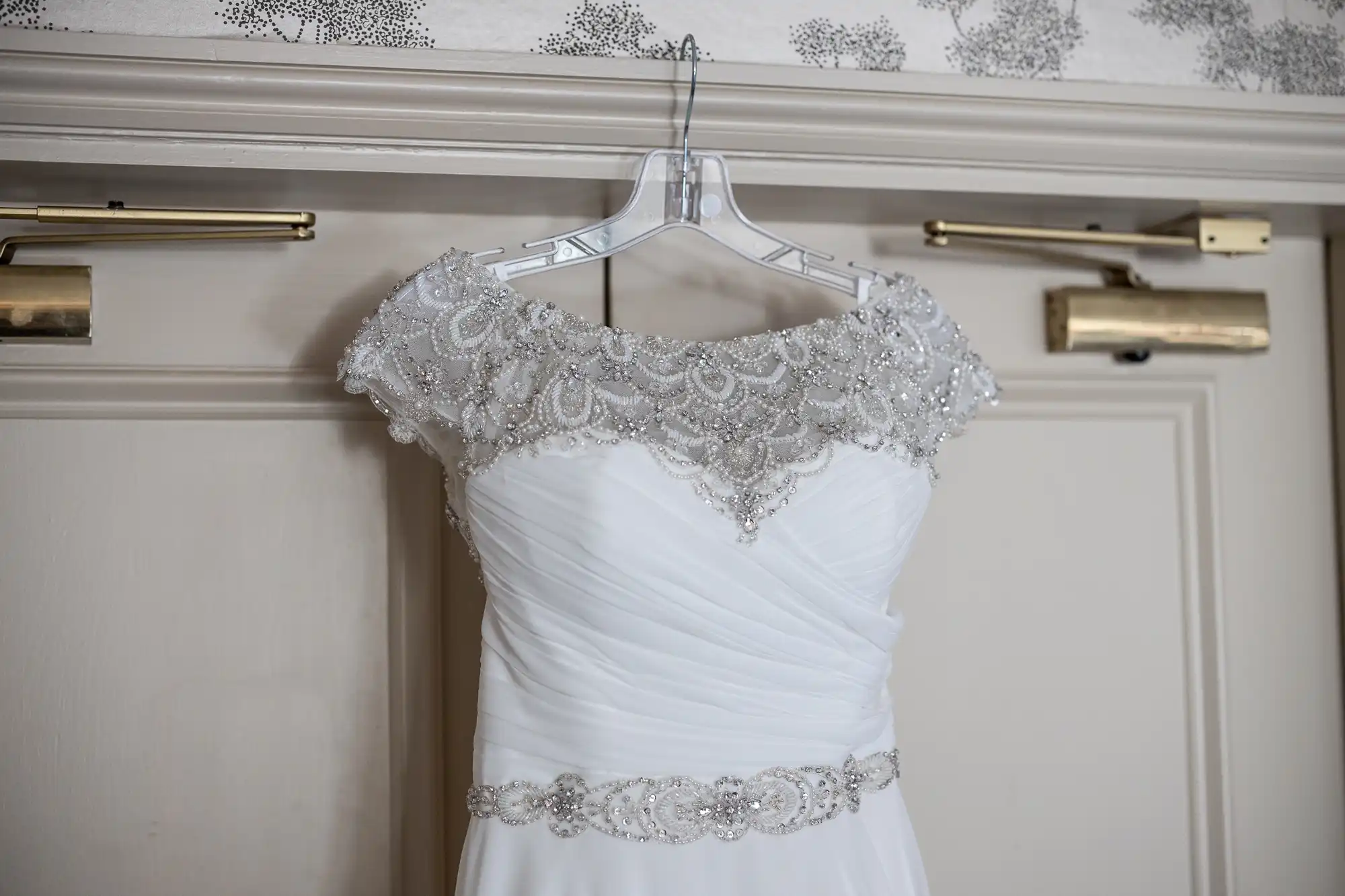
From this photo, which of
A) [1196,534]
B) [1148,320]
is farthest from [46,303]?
[1196,534]

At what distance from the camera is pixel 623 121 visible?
0.85m

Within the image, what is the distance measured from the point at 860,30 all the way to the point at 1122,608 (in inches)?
24.1

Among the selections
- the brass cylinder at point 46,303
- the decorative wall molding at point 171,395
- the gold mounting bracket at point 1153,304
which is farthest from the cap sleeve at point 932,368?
the brass cylinder at point 46,303

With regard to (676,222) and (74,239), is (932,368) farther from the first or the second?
(74,239)

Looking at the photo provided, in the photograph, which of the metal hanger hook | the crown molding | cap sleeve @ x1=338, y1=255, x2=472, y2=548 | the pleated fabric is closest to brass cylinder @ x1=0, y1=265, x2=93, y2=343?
the crown molding

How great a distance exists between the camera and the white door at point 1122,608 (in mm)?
1045

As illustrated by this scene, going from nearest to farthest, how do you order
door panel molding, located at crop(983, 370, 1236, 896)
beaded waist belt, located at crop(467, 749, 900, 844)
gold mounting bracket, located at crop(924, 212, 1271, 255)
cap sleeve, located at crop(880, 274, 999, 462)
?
beaded waist belt, located at crop(467, 749, 900, 844)
cap sleeve, located at crop(880, 274, 999, 462)
gold mounting bracket, located at crop(924, 212, 1271, 255)
door panel molding, located at crop(983, 370, 1236, 896)

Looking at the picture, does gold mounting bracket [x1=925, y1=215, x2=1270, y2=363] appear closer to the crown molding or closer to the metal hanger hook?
the crown molding

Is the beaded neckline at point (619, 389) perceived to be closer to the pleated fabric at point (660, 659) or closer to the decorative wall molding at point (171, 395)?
the pleated fabric at point (660, 659)

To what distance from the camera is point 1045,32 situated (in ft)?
3.19

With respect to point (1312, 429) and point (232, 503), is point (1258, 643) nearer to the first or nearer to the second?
point (1312, 429)

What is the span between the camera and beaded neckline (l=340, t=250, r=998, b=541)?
80 centimetres

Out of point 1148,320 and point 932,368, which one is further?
point 1148,320

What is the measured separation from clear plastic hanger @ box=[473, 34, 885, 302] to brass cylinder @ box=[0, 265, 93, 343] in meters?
0.35
